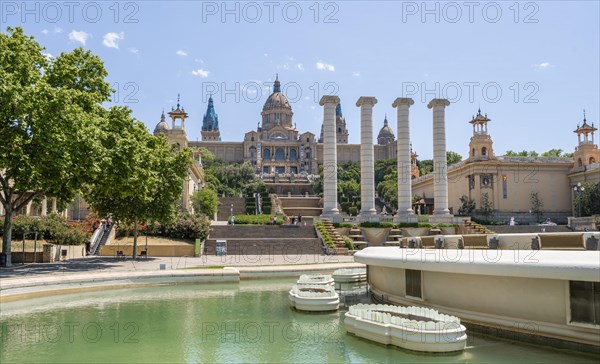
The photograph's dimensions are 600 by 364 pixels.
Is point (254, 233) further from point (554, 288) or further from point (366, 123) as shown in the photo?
point (554, 288)

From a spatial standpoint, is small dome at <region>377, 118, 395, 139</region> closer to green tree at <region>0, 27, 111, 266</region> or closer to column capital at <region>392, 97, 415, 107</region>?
column capital at <region>392, 97, 415, 107</region>

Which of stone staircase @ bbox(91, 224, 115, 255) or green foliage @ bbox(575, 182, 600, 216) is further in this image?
green foliage @ bbox(575, 182, 600, 216)

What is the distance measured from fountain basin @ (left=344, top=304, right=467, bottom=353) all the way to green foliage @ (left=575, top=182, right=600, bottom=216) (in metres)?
56.7

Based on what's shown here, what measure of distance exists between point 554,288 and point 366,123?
1575 inches

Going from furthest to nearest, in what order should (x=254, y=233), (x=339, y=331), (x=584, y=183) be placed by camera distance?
1. (x=584, y=183)
2. (x=254, y=233)
3. (x=339, y=331)

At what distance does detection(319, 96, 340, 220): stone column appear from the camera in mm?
49250

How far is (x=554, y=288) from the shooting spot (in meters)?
11.0

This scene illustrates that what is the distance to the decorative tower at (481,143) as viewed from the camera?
234 feet

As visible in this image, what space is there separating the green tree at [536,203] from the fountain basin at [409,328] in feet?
212

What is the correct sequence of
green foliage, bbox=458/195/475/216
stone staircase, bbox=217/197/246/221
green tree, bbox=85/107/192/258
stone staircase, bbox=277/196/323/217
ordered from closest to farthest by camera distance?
green tree, bbox=85/107/192/258 → green foliage, bbox=458/195/475/216 → stone staircase, bbox=217/197/246/221 → stone staircase, bbox=277/196/323/217

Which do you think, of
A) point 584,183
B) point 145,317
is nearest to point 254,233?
point 145,317

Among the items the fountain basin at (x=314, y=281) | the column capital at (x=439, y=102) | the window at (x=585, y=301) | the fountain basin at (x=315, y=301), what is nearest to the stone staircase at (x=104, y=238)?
the fountain basin at (x=314, y=281)

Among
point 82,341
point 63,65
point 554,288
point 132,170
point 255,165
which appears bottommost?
point 82,341

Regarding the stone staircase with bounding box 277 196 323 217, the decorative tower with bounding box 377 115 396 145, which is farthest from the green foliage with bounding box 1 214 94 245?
the decorative tower with bounding box 377 115 396 145
